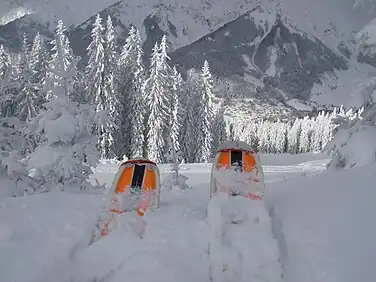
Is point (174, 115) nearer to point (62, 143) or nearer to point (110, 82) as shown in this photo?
point (110, 82)

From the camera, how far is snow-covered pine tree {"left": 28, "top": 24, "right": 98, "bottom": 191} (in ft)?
34.2

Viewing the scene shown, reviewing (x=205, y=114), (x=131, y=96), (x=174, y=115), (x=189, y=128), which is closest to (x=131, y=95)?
(x=131, y=96)

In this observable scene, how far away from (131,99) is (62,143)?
23.9 metres

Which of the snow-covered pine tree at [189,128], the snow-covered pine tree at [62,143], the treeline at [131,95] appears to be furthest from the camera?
the snow-covered pine tree at [189,128]

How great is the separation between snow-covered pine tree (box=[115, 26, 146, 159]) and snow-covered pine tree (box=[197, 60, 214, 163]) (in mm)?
6749

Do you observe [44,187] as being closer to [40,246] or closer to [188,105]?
[40,246]

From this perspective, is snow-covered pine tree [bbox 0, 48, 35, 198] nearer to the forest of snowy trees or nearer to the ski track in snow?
the ski track in snow

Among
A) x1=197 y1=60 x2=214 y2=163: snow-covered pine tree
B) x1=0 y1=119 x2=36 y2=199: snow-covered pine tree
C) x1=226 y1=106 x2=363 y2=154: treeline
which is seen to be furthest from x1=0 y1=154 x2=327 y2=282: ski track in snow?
x1=226 y1=106 x2=363 y2=154: treeline

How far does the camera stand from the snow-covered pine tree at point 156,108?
33.6 m

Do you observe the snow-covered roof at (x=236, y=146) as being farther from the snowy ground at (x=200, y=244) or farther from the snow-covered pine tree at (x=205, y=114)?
the snow-covered pine tree at (x=205, y=114)

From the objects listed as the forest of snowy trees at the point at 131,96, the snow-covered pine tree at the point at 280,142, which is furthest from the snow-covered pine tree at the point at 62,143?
the snow-covered pine tree at the point at 280,142

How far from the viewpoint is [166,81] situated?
34875 mm

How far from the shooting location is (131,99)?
34.4 metres

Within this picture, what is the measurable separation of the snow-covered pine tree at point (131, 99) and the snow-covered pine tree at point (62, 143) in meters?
22.0
